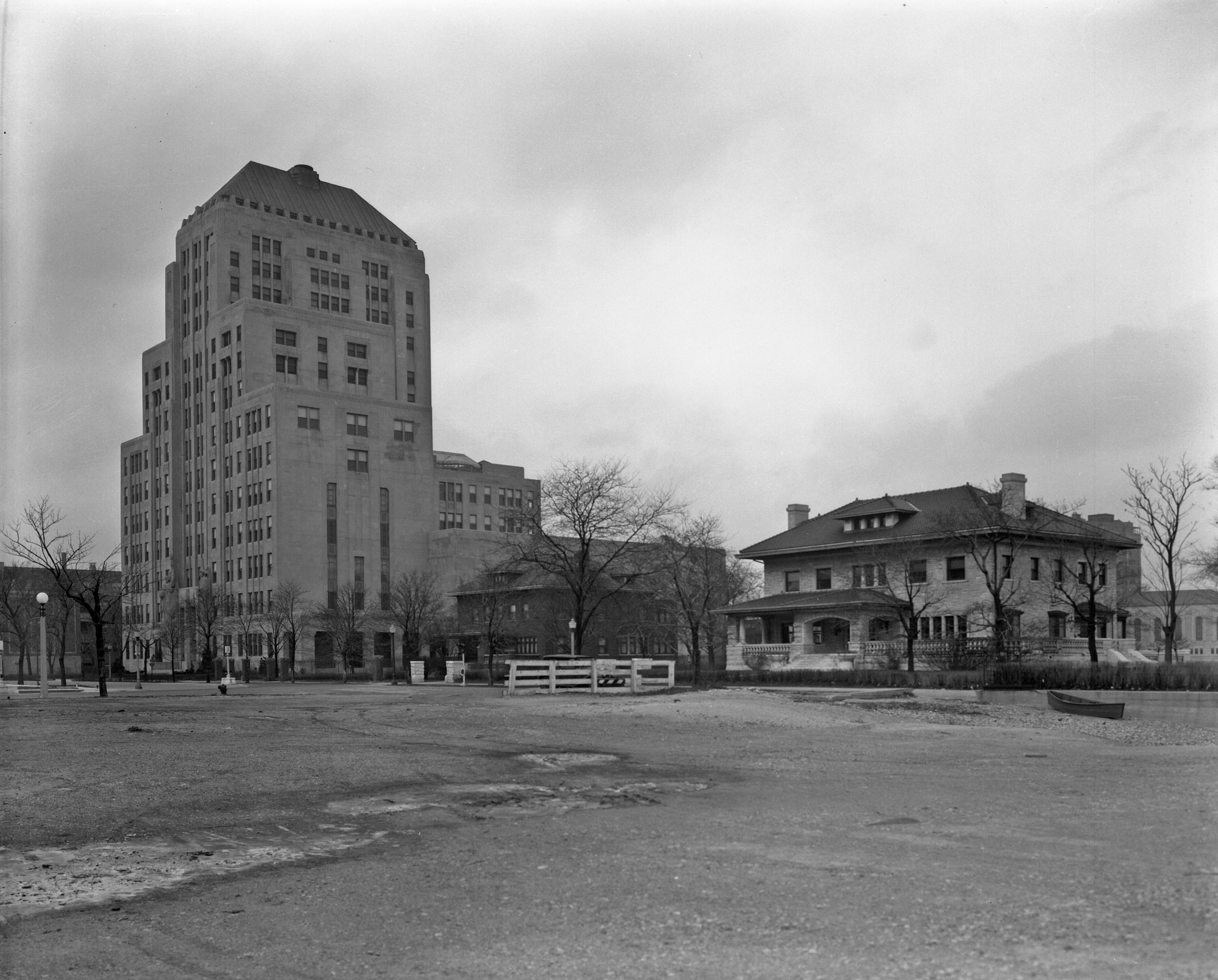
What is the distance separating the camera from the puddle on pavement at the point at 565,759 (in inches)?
713

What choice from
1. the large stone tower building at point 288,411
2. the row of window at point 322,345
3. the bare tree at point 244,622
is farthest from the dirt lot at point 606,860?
the row of window at point 322,345

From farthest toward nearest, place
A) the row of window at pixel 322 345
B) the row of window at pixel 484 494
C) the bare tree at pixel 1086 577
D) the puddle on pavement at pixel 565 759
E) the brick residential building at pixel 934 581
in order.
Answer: the row of window at pixel 484 494
the row of window at pixel 322 345
the brick residential building at pixel 934 581
the bare tree at pixel 1086 577
the puddle on pavement at pixel 565 759

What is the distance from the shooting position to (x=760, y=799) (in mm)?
13859

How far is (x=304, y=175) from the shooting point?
13125cm

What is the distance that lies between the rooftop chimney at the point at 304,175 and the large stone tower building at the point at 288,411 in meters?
0.22

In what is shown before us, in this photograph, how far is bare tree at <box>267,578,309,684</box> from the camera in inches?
3962

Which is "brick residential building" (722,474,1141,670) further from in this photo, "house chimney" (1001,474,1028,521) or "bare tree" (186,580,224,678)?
"bare tree" (186,580,224,678)

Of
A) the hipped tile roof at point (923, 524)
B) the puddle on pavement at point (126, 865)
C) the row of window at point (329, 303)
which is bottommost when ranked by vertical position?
the puddle on pavement at point (126, 865)

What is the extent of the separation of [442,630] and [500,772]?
83667 mm

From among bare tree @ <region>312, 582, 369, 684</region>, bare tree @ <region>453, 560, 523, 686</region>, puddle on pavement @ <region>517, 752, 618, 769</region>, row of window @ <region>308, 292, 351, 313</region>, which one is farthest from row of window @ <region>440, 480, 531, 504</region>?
puddle on pavement @ <region>517, 752, 618, 769</region>

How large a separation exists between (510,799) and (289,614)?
298ft

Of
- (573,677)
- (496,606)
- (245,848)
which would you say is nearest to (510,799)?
(245,848)

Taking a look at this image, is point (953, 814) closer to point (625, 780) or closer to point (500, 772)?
point (625, 780)

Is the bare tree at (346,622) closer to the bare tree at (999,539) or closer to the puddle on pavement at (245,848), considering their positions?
the bare tree at (999,539)
